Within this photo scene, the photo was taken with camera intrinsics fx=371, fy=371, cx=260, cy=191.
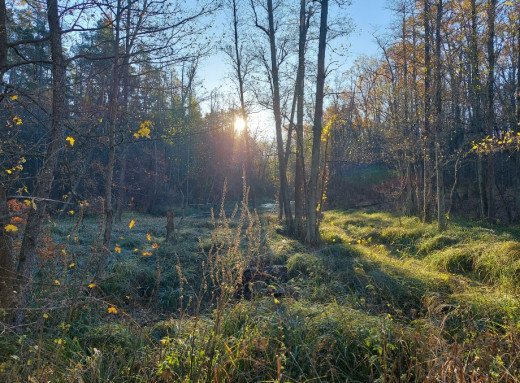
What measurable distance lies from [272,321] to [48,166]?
2.79 m

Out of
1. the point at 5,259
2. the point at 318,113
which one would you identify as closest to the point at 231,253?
the point at 5,259

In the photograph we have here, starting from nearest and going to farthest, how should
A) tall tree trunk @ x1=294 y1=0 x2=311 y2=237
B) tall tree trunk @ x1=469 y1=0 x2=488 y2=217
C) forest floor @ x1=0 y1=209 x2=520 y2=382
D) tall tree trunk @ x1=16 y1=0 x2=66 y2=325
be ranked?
forest floor @ x1=0 y1=209 x2=520 y2=382 < tall tree trunk @ x1=16 y1=0 x2=66 y2=325 < tall tree trunk @ x1=469 y1=0 x2=488 y2=217 < tall tree trunk @ x1=294 y1=0 x2=311 y2=237

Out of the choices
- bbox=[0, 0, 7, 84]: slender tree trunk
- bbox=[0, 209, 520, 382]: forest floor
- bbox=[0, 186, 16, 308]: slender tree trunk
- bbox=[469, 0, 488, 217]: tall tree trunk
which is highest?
bbox=[469, 0, 488, 217]: tall tree trunk

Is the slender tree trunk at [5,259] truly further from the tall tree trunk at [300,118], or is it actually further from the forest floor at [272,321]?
the tall tree trunk at [300,118]

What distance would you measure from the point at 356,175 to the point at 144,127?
23.6 metres

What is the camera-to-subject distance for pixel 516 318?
13.0 ft

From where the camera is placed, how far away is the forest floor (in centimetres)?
262

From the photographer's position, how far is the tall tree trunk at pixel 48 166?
385 centimetres

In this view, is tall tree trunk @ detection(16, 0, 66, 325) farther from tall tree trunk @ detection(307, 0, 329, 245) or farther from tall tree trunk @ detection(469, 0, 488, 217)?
tall tree trunk @ detection(469, 0, 488, 217)

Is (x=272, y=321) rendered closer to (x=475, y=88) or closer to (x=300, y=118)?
(x=300, y=118)

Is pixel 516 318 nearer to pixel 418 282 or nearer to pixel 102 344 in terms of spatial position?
pixel 418 282

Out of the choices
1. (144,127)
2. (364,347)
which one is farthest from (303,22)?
(364,347)

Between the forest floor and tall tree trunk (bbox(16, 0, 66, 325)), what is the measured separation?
1.18ft

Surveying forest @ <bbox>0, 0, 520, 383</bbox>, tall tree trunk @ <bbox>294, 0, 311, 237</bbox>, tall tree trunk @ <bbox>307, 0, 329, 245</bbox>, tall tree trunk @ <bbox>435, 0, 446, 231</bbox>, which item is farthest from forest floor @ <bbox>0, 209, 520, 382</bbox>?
tall tree trunk @ <bbox>294, 0, 311, 237</bbox>
